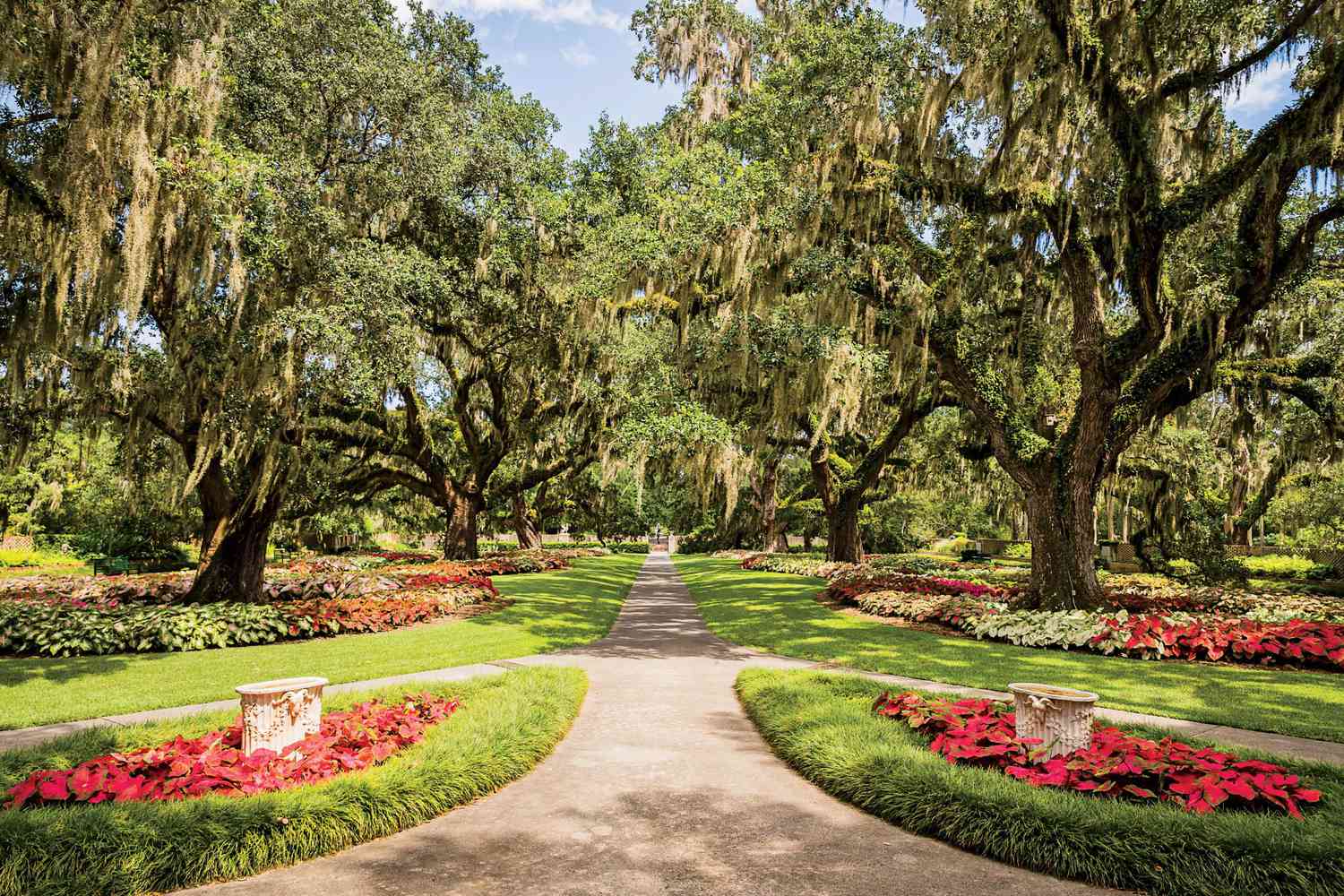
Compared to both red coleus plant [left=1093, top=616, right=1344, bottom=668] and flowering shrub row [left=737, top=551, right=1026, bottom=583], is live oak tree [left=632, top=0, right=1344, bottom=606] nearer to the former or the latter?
red coleus plant [left=1093, top=616, right=1344, bottom=668]

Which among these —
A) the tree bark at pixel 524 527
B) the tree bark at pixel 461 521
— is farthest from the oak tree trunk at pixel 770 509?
the tree bark at pixel 461 521

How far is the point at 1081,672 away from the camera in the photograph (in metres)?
8.95

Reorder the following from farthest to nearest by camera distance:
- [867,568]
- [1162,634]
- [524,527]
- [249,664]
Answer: [524,527]
[867,568]
[1162,634]
[249,664]

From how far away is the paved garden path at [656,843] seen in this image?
3.42m

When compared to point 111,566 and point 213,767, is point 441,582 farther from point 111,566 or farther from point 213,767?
point 111,566

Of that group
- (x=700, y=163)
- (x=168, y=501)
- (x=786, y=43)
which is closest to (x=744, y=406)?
(x=700, y=163)

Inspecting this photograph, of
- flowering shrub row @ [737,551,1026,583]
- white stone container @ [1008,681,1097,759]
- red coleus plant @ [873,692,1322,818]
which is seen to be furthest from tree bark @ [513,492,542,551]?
white stone container @ [1008,681,1097,759]

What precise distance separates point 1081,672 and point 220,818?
943cm

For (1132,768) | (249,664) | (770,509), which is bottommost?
(249,664)

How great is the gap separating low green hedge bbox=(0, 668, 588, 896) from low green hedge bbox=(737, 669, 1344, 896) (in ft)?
8.05

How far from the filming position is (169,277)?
36.0ft

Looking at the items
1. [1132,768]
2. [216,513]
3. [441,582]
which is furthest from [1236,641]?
[216,513]

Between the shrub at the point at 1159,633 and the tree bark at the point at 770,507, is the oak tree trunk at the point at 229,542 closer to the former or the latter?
the shrub at the point at 1159,633

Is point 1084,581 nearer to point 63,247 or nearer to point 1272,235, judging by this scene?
point 1272,235
